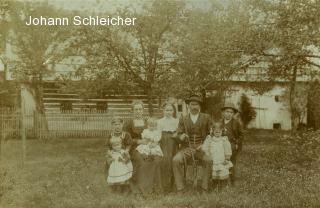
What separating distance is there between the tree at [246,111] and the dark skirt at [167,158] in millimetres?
13189

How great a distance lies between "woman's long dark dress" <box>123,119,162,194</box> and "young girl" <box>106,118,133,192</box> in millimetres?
92

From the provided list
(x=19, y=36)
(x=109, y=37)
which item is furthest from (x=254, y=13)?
(x=19, y=36)

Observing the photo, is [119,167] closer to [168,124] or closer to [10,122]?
[168,124]

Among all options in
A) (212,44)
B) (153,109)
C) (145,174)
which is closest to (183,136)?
(145,174)

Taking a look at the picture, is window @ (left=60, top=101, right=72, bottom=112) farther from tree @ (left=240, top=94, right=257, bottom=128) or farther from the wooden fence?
tree @ (left=240, top=94, right=257, bottom=128)

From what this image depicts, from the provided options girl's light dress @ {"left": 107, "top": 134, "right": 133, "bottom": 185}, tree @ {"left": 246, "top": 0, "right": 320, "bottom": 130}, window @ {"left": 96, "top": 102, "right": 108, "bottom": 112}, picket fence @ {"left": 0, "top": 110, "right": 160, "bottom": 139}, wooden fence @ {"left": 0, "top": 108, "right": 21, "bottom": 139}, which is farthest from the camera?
window @ {"left": 96, "top": 102, "right": 108, "bottom": 112}

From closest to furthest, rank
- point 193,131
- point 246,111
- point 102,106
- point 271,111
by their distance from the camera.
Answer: point 193,131, point 102,106, point 246,111, point 271,111

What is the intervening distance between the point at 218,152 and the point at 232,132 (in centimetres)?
46

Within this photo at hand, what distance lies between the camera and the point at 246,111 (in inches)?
764

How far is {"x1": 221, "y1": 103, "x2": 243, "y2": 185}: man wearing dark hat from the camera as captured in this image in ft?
21.5

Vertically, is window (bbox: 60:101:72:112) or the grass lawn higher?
window (bbox: 60:101:72:112)

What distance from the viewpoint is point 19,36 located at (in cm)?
1176

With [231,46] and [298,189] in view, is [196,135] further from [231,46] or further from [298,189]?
[231,46]

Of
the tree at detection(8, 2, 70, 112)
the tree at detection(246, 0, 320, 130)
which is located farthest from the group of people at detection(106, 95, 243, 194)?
the tree at detection(8, 2, 70, 112)
